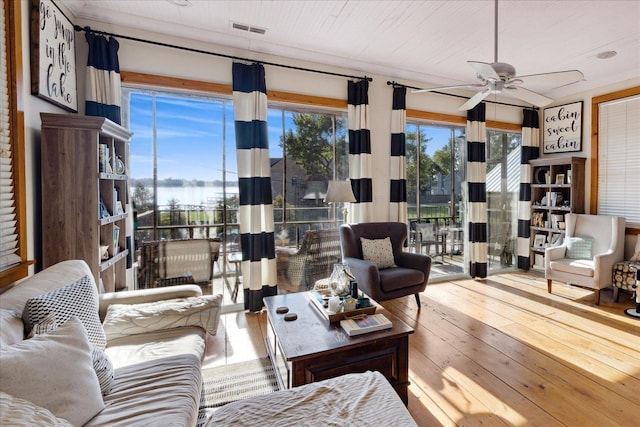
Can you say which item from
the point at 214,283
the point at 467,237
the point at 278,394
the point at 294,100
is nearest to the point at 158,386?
the point at 278,394

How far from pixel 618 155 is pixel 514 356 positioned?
360 cm

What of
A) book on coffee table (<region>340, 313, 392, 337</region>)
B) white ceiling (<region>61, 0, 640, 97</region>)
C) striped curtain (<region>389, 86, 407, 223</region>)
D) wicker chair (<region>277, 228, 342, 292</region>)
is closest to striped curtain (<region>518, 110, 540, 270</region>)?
white ceiling (<region>61, 0, 640, 97</region>)

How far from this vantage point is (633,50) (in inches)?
134

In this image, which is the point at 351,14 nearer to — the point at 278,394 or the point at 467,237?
the point at 278,394

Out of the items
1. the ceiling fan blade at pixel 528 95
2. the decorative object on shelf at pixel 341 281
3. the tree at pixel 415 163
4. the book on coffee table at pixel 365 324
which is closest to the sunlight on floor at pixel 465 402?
the book on coffee table at pixel 365 324

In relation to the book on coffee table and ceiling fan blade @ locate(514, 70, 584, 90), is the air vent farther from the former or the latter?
the book on coffee table

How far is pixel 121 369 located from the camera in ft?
5.06

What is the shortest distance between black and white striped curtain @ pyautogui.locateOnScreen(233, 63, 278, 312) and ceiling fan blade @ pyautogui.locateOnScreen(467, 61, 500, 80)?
6.68 ft

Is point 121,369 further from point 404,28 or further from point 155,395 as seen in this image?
point 404,28

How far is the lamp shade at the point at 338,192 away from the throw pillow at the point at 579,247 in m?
3.17

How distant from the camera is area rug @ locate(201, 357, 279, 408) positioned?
1991 millimetres

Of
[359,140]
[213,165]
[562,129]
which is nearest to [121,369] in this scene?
[213,165]

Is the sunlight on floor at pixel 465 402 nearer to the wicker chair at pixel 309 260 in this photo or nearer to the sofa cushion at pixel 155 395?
the sofa cushion at pixel 155 395

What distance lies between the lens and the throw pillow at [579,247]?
402cm
